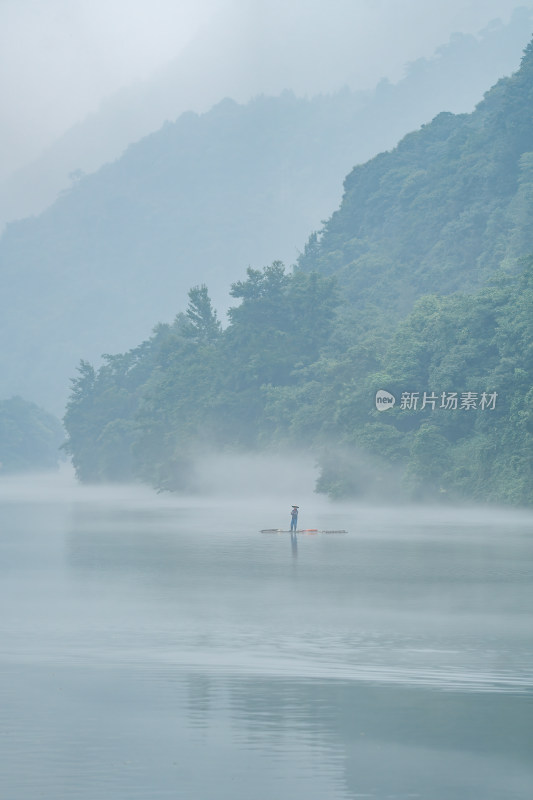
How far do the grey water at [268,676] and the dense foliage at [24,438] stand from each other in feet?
426

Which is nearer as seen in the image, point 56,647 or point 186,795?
point 186,795

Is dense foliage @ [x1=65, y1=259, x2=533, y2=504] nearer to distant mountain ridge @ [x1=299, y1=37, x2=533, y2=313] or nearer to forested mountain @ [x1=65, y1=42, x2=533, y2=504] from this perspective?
forested mountain @ [x1=65, y1=42, x2=533, y2=504]

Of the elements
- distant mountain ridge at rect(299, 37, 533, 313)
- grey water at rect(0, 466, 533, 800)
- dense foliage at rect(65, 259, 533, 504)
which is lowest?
grey water at rect(0, 466, 533, 800)

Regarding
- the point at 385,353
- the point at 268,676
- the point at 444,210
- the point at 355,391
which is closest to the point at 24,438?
the point at 444,210

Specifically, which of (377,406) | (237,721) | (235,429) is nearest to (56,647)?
(237,721)

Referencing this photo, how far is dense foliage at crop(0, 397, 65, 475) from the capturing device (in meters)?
163

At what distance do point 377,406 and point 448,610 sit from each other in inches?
1727

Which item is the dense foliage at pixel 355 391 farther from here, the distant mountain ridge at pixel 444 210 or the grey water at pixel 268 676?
the grey water at pixel 268 676

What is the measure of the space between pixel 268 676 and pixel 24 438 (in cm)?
15339

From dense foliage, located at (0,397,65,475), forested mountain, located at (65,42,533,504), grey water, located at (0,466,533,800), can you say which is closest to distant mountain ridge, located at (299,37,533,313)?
forested mountain, located at (65,42,533,504)

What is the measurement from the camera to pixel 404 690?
15.7 metres

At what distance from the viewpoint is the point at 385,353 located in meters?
73.1

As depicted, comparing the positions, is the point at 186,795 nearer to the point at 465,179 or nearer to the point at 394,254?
the point at 465,179

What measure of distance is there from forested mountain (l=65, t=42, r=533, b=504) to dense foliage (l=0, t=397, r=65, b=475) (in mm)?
36149
